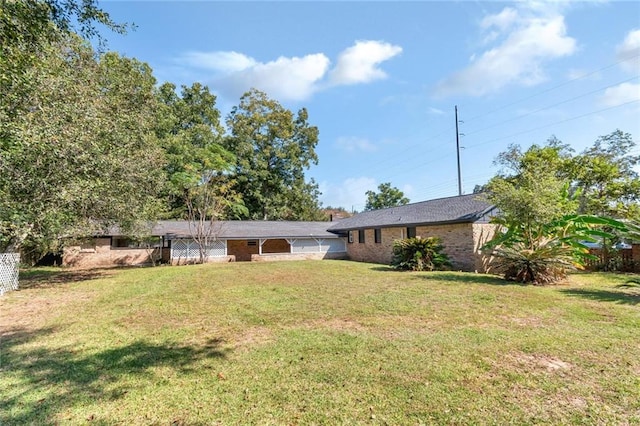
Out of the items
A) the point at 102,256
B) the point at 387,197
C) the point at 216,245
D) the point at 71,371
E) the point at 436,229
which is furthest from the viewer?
the point at 387,197

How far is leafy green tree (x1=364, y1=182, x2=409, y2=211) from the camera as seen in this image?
44156 mm

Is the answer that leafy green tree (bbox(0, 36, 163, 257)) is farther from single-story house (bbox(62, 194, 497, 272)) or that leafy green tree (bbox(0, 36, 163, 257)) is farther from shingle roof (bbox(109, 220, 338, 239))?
shingle roof (bbox(109, 220, 338, 239))

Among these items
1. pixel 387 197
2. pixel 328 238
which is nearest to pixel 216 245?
pixel 328 238

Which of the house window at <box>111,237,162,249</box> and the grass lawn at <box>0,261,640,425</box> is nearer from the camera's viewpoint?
the grass lawn at <box>0,261,640,425</box>

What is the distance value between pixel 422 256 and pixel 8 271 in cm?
1524

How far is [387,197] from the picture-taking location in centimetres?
4462

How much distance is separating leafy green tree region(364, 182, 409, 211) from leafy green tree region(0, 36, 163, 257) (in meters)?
34.2

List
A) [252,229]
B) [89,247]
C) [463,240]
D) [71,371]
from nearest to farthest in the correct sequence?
[71,371]
[463,240]
[89,247]
[252,229]

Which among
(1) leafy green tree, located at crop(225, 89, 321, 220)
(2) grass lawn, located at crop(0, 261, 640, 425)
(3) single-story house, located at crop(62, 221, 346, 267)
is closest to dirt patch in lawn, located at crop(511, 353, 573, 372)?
(2) grass lawn, located at crop(0, 261, 640, 425)

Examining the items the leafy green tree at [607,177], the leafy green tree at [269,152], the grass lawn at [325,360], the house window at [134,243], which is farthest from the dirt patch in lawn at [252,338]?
the leafy green tree at [269,152]

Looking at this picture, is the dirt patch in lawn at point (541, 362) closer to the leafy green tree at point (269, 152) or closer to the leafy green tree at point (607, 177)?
the leafy green tree at point (607, 177)

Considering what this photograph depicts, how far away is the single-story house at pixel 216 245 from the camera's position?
20.4 meters

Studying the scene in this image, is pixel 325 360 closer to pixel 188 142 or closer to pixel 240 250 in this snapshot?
pixel 240 250

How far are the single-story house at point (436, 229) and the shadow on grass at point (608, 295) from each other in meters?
5.69
